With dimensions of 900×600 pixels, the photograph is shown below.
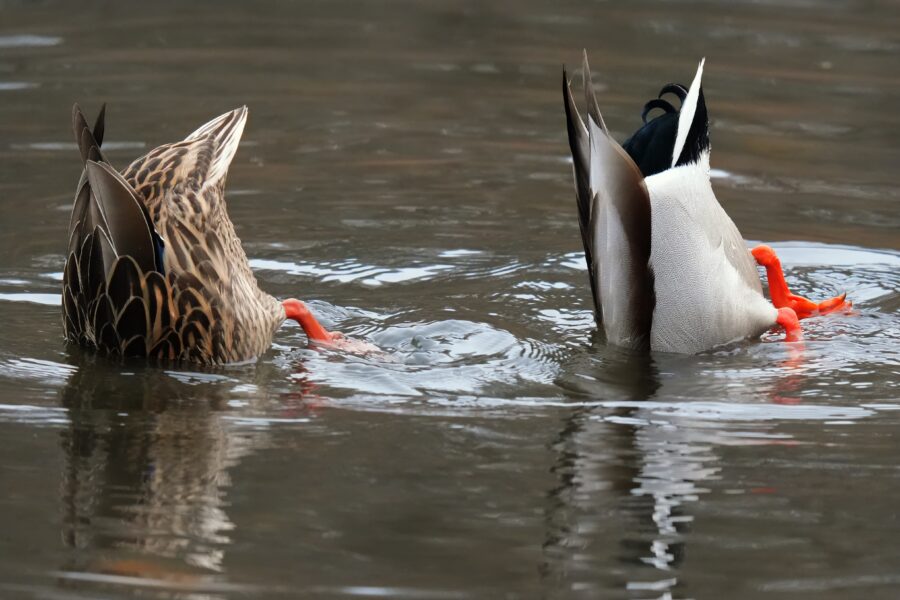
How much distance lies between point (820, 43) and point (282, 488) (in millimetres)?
8398

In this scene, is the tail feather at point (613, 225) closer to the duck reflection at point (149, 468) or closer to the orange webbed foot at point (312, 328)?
the orange webbed foot at point (312, 328)

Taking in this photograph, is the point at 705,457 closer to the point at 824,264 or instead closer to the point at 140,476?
the point at 140,476

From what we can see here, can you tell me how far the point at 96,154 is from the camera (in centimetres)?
523

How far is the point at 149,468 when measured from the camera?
14.8 ft

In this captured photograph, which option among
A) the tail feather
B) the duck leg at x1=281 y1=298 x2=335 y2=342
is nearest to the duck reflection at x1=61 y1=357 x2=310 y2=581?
the duck leg at x1=281 y1=298 x2=335 y2=342

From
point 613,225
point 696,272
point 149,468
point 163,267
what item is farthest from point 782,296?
point 149,468

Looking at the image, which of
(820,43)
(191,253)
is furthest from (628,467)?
(820,43)

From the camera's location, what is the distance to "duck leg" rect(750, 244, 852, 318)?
20.5 feet

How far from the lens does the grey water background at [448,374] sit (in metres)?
3.87

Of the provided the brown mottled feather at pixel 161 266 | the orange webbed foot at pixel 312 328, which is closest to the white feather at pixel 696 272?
the orange webbed foot at pixel 312 328

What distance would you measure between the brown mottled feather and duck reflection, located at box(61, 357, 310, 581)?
0.16m

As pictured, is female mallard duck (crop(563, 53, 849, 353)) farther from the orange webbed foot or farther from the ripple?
the ripple

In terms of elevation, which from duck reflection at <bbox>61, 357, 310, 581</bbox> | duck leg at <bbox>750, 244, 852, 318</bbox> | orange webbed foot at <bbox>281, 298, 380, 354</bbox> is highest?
duck leg at <bbox>750, 244, 852, 318</bbox>

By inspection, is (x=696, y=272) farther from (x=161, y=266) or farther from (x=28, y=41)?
(x=28, y=41)
